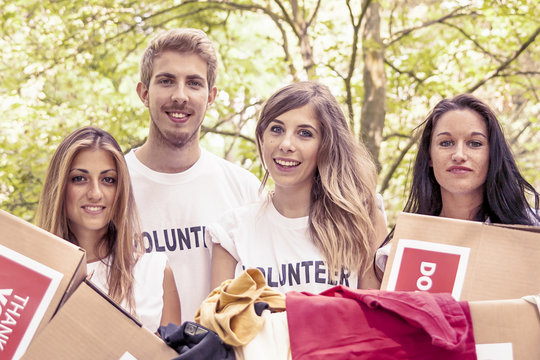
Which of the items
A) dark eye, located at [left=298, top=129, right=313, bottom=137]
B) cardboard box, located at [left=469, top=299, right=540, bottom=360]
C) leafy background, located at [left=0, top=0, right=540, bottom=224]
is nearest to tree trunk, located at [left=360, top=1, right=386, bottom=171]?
leafy background, located at [left=0, top=0, right=540, bottom=224]

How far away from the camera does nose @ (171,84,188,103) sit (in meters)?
2.96

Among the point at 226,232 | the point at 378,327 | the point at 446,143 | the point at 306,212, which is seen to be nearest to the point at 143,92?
the point at 226,232

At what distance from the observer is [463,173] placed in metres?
2.26

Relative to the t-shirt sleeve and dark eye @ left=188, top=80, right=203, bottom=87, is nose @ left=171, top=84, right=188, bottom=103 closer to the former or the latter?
dark eye @ left=188, top=80, right=203, bottom=87

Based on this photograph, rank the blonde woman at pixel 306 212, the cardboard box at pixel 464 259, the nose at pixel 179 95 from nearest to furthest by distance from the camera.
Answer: the cardboard box at pixel 464 259
the blonde woman at pixel 306 212
the nose at pixel 179 95

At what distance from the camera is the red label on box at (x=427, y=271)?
1897 mm

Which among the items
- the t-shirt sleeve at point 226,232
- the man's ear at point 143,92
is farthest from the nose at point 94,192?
the man's ear at point 143,92

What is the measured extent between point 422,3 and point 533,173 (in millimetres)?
3011

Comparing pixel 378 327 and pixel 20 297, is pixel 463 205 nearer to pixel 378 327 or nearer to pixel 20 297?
pixel 378 327

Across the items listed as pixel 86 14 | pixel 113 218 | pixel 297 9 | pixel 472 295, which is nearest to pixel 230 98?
pixel 297 9

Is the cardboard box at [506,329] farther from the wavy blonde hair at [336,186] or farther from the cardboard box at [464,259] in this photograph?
the wavy blonde hair at [336,186]

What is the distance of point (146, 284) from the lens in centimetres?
245

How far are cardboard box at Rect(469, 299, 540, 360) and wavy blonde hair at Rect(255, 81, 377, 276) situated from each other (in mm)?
725

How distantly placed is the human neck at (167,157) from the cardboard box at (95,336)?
53.9 inches
